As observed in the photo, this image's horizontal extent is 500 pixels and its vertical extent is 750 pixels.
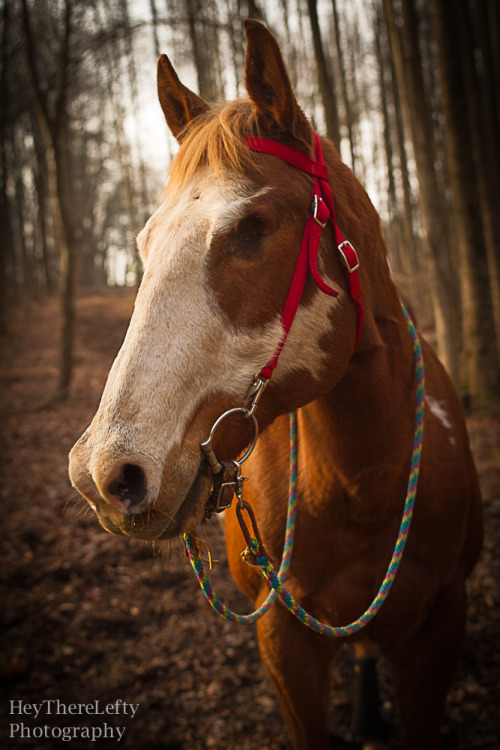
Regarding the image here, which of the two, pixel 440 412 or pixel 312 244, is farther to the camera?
pixel 440 412

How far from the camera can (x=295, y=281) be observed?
4.81 ft

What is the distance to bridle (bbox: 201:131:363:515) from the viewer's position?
138cm

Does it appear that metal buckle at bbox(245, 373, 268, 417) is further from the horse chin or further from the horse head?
the horse chin

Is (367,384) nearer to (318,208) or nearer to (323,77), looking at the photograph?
(318,208)

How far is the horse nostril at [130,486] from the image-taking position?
3.92ft

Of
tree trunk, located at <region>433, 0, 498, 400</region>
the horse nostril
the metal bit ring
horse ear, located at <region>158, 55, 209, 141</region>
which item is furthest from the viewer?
tree trunk, located at <region>433, 0, 498, 400</region>

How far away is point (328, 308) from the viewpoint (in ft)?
5.07

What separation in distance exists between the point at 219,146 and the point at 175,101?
1.76 feet

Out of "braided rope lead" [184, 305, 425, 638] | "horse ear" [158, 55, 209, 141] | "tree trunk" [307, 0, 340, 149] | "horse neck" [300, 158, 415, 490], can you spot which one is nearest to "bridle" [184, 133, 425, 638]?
"braided rope lead" [184, 305, 425, 638]

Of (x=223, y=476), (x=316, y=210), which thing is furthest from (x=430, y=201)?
(x=223, y=476)

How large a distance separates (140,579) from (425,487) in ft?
11.1

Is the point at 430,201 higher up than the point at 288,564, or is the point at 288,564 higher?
the point at 430,201

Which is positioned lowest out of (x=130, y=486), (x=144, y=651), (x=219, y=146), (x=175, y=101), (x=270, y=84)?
(x=144, y=651)

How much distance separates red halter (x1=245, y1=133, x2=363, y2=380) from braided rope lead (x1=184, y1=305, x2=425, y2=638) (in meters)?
0.54
